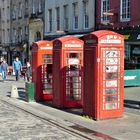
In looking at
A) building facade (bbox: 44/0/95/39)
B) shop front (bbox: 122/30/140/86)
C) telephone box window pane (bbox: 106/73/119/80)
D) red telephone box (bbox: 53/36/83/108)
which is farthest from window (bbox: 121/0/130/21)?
telephone box window pane (bbox: 106/73/119/80)

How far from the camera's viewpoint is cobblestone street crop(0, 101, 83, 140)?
1097cm

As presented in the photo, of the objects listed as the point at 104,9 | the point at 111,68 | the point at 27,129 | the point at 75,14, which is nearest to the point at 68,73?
the point at 111,68

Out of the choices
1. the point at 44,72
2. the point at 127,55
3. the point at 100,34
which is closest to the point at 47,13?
the point at 127,55

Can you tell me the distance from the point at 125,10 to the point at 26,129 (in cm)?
2047

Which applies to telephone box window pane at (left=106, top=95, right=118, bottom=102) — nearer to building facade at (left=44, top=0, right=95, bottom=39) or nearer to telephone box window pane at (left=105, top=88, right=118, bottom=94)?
telephone box window pane at (left=105, top=88, right=118, bottom=94)

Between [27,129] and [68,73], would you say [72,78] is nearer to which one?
[68,73]

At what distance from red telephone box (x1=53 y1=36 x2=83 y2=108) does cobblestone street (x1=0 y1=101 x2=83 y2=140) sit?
5.89ft

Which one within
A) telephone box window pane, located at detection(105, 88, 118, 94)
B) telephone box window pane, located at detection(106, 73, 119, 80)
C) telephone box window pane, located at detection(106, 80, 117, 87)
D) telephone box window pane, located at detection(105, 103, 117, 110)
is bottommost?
telephone box window pane, located at detection(105, 103, 117, 110)

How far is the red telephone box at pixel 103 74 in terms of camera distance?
13312 millimetres

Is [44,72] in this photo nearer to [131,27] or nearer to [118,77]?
[118,77]

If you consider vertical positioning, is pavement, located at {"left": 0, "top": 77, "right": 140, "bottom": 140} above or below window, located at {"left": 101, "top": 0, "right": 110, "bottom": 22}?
below

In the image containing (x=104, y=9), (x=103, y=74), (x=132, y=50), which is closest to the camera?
(x=103, y=74)

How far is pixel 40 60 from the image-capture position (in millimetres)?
18922

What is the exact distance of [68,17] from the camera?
4009 centimetres
